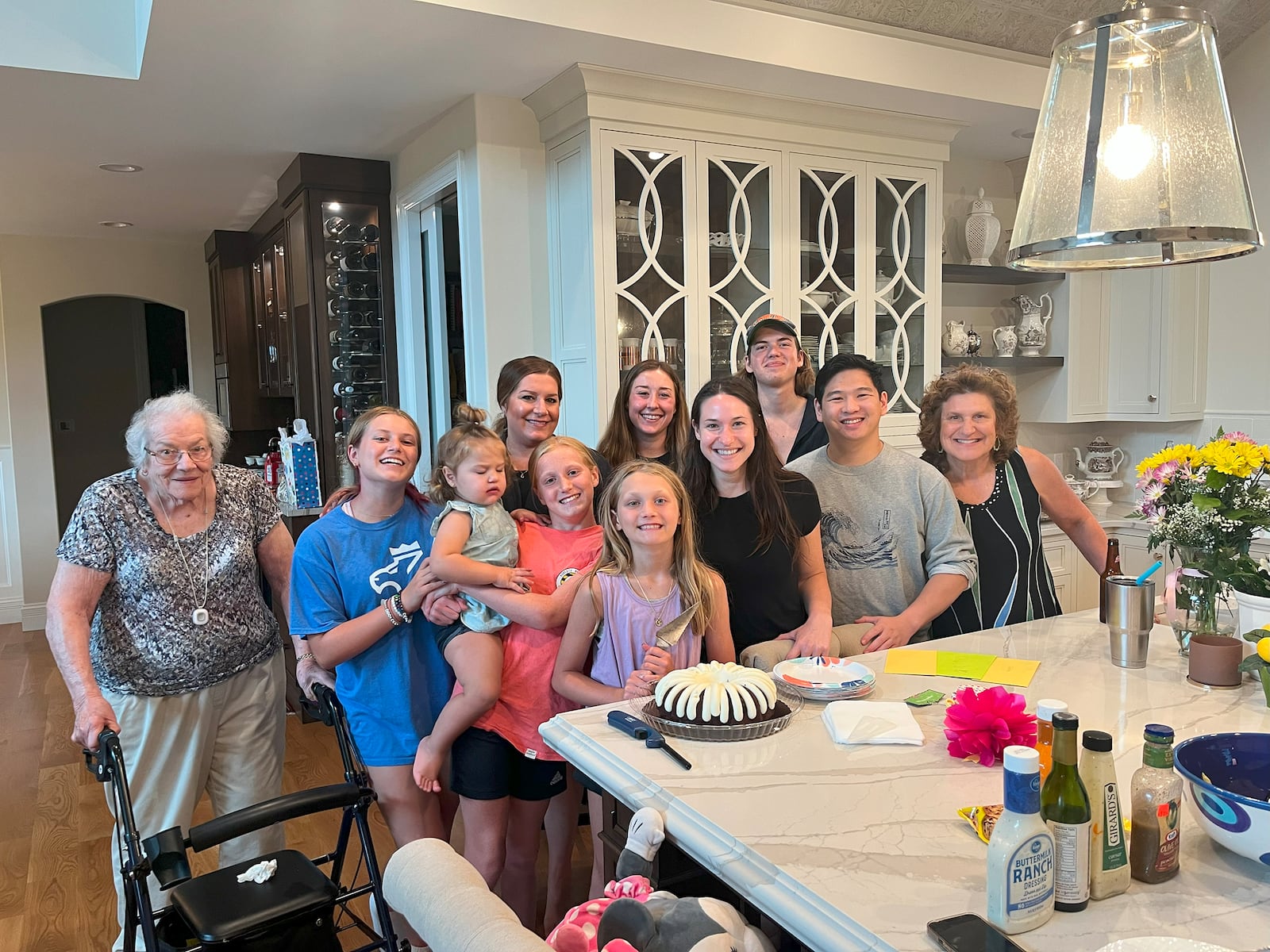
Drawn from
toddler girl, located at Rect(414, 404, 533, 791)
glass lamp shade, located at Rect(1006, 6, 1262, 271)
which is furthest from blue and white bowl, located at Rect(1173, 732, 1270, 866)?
toddler girl, located at Rect(414, 404, 533, 791)

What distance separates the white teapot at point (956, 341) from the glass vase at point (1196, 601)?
2.65 meters

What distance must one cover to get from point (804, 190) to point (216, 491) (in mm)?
2635

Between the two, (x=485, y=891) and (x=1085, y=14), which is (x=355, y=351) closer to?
(x=1085, y=14)

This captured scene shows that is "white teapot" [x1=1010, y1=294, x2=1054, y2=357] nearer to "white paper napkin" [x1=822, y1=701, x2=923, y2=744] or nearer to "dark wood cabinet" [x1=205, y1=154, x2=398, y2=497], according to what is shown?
"dark wood cabinet" [x1=205, y1=154, x2=398, y2=497]

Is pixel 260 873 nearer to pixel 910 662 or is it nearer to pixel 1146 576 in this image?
pixel 910 662

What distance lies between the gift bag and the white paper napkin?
345 centimetres

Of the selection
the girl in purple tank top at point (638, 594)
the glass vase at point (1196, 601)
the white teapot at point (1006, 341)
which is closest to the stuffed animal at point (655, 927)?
the girl in purple tank top at point (638, 594)

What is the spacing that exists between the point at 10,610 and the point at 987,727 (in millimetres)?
6467

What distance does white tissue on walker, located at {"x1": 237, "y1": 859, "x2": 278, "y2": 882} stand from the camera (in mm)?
1805

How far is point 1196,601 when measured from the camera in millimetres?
1856

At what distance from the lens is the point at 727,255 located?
12.1 feet

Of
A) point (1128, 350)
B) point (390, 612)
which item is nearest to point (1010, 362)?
point (1128, 350)

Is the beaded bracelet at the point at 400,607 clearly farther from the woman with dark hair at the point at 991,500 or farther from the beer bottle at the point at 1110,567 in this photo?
the beer bottle at the point at 1110,567

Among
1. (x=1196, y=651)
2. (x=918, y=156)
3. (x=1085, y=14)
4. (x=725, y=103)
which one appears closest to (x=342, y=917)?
(x=1196, y=651)
